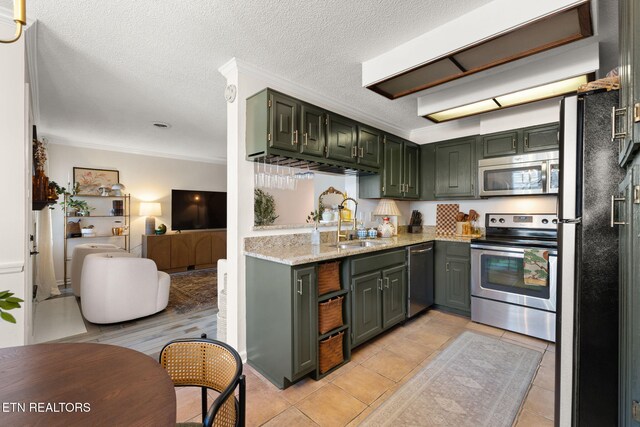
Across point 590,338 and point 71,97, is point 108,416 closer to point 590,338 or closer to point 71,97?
point 590,338

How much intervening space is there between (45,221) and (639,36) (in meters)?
6.01

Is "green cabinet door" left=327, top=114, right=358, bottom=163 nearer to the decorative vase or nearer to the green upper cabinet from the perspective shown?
the decorative vase

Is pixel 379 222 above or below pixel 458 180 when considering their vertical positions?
below

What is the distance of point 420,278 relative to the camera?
131 inches

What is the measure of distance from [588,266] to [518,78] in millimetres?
→ 1886

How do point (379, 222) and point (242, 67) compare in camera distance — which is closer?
point (242, 67)

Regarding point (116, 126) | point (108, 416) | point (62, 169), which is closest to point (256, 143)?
point (108, 416)

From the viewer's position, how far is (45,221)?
426 centimetres

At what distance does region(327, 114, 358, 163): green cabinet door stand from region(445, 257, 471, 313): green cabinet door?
172 centimetres

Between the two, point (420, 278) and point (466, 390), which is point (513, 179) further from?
point (466, 390)

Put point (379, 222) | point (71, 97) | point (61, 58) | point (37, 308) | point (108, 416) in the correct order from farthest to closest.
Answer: point (379, 222)
point (37, 308)
point (71, 97)
point (61, 58)
point (108, 416)

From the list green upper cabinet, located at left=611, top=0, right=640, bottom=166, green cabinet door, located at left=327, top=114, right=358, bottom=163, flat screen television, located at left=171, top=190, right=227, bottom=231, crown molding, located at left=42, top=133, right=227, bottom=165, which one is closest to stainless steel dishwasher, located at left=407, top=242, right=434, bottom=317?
green cabinet door, located at left=327, top=114, right=358, bottom=163

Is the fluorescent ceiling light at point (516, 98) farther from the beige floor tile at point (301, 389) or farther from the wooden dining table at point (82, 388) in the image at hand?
the wooden dining table at point (82, 388)

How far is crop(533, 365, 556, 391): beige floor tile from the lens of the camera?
208 cm
